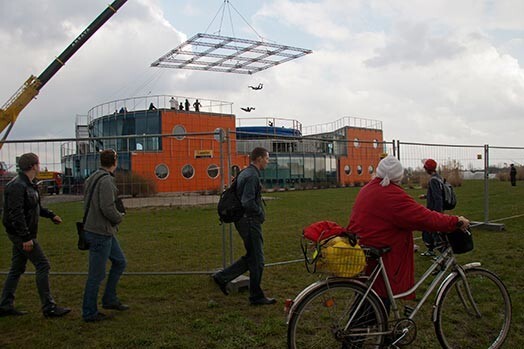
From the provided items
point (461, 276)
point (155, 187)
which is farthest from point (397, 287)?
point (155, 187)

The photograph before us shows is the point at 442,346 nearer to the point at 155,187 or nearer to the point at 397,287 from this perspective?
the point at 397,287

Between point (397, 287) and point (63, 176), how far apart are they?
6.03 metres

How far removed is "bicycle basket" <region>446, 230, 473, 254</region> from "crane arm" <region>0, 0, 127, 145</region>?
2167 centimetres

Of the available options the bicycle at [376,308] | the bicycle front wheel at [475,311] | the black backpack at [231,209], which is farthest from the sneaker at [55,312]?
the bicycle front wheel at [475,311]

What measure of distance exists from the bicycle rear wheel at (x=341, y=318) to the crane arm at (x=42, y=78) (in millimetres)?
21242

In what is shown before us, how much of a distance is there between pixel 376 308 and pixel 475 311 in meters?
1.30

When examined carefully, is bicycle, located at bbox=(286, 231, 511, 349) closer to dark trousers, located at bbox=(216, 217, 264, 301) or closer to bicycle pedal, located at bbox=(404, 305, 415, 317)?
bicycle pedal, located at bbox=(404, 305, 415, 317)

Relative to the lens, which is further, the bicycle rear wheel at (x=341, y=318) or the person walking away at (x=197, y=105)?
the person walking away at (x=197, y=105)

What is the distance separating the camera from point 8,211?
198 inches

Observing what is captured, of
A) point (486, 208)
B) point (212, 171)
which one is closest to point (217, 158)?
point (212, 171)

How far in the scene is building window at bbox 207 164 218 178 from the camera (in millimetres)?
7715

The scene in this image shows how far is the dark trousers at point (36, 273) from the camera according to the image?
17.2ft

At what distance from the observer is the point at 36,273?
5316 mm

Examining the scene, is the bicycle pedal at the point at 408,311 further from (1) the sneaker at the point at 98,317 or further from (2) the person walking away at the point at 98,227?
(1) the sneaker at the point at 98,317
